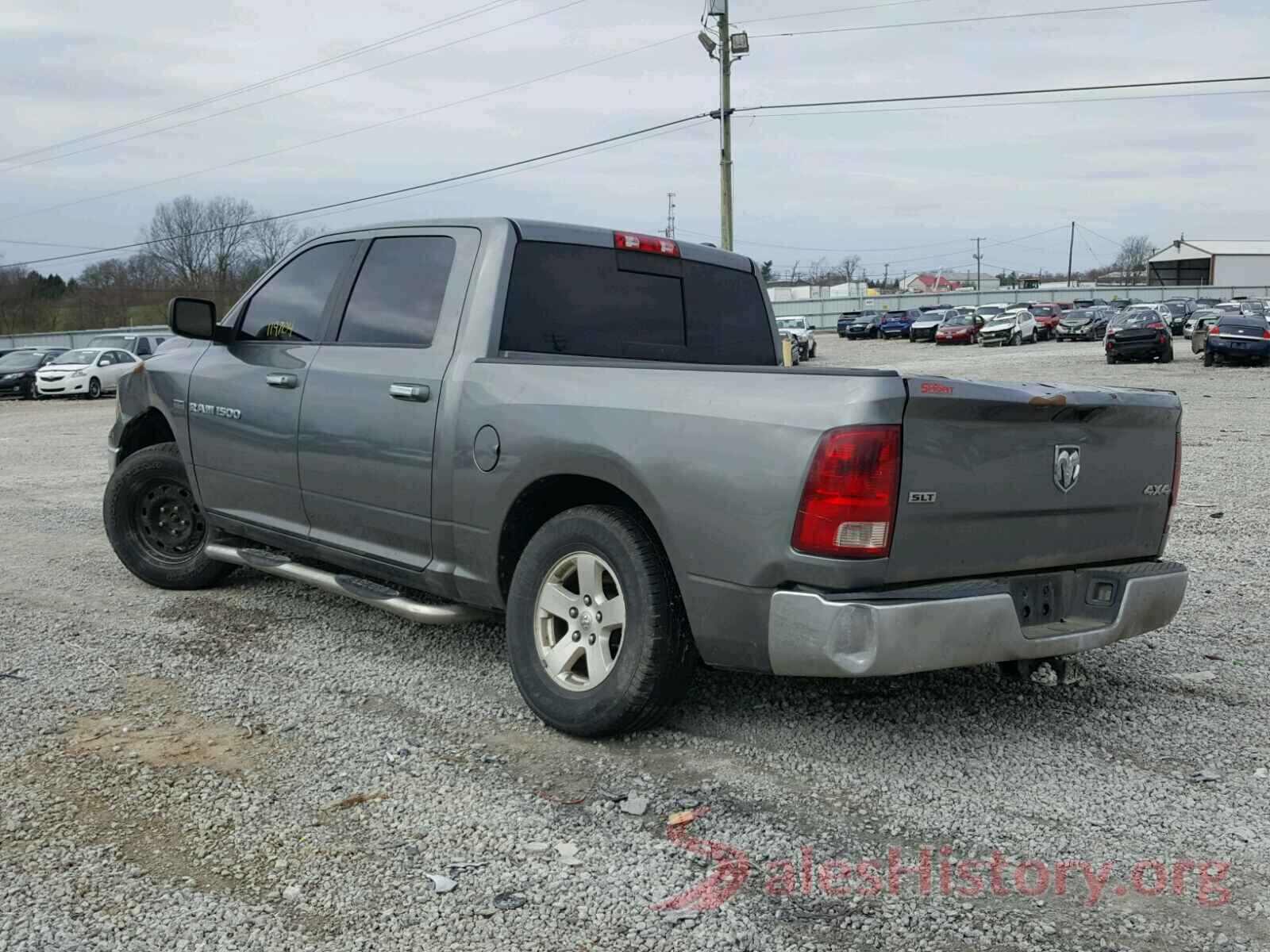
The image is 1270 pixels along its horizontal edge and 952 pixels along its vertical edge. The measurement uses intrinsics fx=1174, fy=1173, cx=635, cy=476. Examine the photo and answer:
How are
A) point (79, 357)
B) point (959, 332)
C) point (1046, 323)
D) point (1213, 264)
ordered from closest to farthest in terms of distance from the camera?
point (79, 357) → point (959, 332) → point (1046, 323) → point (1213, 264)

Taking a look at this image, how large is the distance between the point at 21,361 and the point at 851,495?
3327cm

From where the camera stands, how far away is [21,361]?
31734mm

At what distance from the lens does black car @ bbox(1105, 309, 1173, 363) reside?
32.7 metres

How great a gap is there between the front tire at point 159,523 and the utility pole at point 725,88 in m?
25.3

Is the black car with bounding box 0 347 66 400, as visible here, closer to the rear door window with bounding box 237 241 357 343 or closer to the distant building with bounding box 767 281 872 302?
the rear door window with bounding box 237 241 357 343

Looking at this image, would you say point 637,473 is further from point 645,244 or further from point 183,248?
point 183,248

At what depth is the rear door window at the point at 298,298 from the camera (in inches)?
216

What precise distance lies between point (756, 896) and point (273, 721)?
7.00 ft

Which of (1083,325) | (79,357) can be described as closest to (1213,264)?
(1083,325)

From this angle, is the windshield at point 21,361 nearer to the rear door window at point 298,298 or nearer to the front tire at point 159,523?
Result: the front tire at point 159,523

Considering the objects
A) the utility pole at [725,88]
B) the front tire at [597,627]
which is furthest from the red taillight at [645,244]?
the utility pole at [725,88]

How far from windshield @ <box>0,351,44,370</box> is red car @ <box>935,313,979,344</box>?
113 ft

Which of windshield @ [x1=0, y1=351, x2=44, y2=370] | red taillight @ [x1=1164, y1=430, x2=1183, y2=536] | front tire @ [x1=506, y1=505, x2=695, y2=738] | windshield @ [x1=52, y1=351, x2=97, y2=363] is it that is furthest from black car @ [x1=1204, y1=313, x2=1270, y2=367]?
windshield @ [x1=0, y1=351, x2=44, y2=370]

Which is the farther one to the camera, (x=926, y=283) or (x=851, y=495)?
(x=926, y=283)
